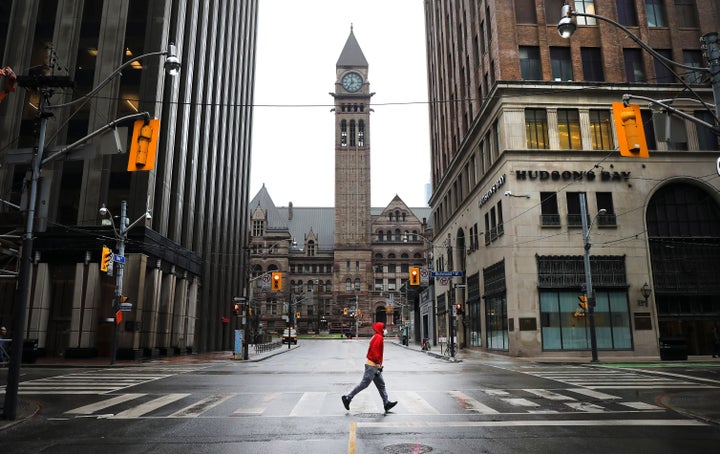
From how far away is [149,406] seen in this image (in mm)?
11945

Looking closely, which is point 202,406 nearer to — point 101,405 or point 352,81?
point 101,405

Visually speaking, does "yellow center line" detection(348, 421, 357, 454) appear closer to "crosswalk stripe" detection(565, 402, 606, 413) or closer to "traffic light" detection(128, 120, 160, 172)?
"crosswalk stripe" detection(565, 402, 606, 413)

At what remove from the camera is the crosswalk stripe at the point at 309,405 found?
10953 mm

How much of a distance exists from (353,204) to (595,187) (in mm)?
76850

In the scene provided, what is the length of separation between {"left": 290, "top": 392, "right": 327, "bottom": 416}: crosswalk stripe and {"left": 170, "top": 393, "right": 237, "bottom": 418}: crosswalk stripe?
6.46ft

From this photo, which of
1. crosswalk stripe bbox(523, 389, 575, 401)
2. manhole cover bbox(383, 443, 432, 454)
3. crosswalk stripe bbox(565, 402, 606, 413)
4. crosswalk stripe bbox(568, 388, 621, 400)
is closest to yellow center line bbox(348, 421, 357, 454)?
manhole cover bbox(383, 443, 432, 454)

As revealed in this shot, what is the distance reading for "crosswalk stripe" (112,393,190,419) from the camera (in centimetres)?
1073

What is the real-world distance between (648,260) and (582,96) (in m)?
11.4

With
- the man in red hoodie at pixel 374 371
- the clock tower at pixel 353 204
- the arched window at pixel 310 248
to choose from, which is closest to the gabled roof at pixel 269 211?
the arched window at pixel 310 248

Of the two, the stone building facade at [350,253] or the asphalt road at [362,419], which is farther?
the stone building facade at [350,253]

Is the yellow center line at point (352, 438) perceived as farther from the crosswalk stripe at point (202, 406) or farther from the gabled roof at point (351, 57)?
the gabled roof at point (351, 57)

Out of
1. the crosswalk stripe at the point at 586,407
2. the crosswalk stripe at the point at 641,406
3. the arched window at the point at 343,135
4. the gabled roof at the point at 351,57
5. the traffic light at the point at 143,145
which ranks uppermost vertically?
the gabled roof at the point at 351,57

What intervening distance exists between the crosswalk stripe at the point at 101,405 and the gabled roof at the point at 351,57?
105 m

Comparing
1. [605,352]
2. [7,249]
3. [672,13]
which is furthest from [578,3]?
[7,249]
